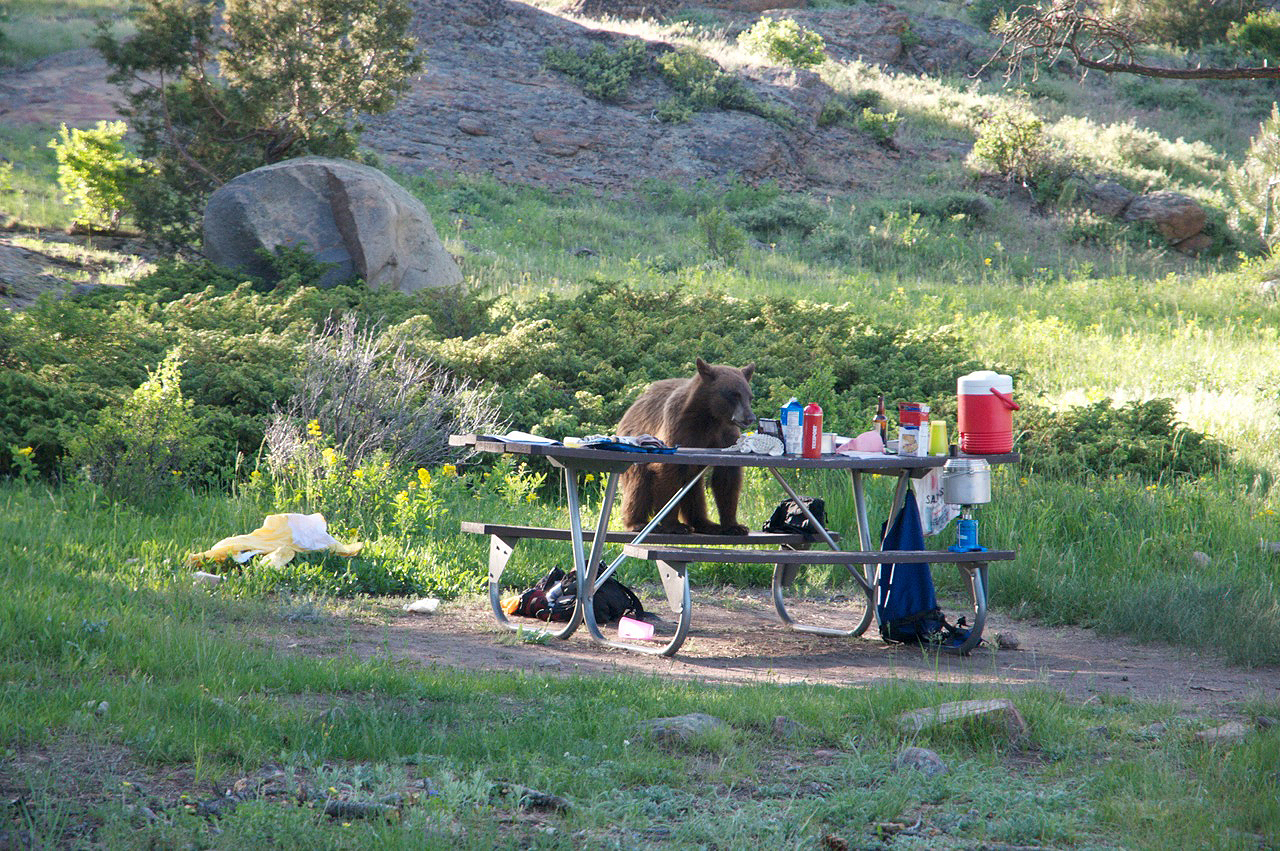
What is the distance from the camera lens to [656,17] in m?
Answer: 45.0

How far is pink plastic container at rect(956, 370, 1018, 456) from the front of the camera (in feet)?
20.1

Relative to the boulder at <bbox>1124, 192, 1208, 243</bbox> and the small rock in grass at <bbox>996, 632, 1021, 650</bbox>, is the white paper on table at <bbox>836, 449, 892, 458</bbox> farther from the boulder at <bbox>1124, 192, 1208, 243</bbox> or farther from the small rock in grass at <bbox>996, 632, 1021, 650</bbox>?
the boulder at <bbox>1124, 192, 1208, 243</bbox>

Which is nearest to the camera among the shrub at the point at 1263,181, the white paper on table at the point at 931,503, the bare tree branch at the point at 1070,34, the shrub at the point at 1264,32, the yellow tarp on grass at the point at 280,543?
the white paper on table at the point at 931,503

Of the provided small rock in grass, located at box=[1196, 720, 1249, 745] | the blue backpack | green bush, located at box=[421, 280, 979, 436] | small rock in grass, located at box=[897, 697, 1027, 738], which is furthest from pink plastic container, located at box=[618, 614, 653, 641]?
green bush, located at box=[421, 280, 979, 436]

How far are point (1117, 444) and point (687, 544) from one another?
16.8 ft

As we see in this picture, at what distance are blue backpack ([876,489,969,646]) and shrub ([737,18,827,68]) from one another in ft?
107

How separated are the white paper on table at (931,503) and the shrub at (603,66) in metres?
27.6

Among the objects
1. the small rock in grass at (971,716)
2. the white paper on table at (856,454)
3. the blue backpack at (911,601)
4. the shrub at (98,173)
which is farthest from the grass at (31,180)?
the small rock in grass at (971,716)

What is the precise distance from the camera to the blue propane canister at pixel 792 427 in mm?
5738

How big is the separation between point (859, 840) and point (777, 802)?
32 centimetres

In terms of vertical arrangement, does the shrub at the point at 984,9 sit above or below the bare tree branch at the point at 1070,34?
above

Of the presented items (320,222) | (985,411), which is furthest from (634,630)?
(320,222)

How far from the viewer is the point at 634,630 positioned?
6012mm

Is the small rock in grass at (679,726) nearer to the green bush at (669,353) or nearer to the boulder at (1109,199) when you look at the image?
the green bush at (669,353)
